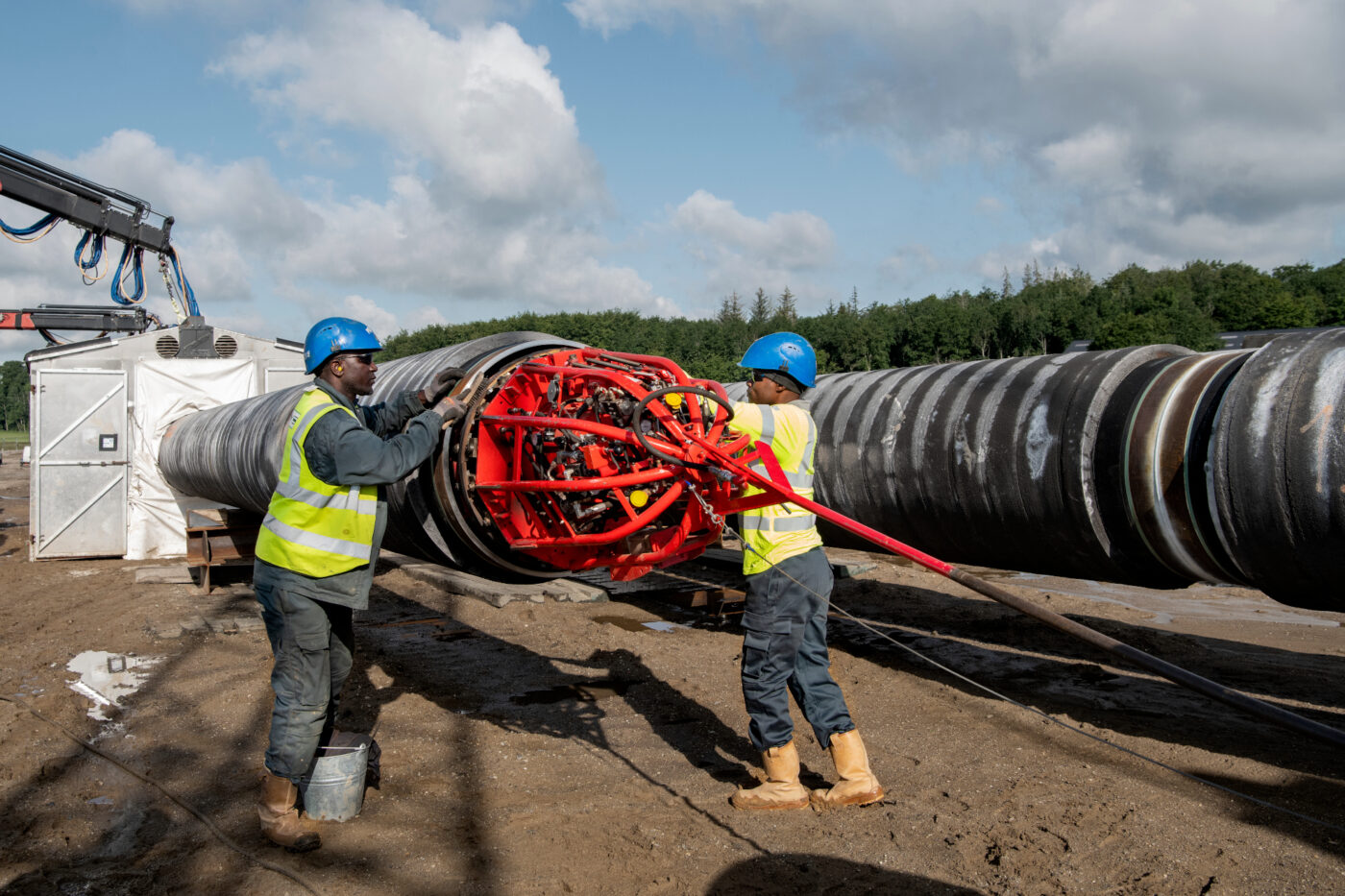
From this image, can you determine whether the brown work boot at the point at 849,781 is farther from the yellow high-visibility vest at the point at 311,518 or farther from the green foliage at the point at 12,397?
the green foliage at the point at 12,397

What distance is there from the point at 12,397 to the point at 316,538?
11609 cm

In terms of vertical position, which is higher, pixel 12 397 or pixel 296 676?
pixel 12 397

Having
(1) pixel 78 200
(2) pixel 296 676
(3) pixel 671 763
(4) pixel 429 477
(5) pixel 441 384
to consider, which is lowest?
A: (3) pixel 671 763

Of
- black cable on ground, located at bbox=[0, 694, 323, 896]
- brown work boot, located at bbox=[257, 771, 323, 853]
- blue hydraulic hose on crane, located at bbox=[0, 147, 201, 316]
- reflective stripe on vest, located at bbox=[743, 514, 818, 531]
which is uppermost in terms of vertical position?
blue hydraulic hose on crane, located at bbox=[0, 147, 201, 316]

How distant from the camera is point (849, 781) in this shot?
160 inches

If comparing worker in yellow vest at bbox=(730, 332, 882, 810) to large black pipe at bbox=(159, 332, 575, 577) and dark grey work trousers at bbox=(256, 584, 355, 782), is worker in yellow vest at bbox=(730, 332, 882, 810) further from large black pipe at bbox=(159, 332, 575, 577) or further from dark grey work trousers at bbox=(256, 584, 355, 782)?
dark grey work trousers at bbox=(256, 584, 355, 782)

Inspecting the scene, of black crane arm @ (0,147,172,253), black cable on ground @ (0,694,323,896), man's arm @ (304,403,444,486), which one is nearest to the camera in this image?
black cable on ground @ (0,694,323,896)

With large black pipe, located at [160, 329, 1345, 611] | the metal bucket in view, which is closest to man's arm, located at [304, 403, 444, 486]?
large black pipe, located at [160, 329, 1345, 611]

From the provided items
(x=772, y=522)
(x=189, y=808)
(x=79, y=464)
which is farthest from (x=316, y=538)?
(x=79, y=464)

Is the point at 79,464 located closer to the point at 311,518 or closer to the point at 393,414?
the point at 393,414

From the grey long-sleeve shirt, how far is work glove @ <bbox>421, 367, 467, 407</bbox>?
316 millimetres

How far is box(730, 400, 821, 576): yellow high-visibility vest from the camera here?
4.05m

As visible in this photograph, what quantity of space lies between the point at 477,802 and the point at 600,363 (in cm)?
207

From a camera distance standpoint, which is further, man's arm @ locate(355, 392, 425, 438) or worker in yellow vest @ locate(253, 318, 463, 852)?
man's arm @ locate(355, 392, 425, 438)
